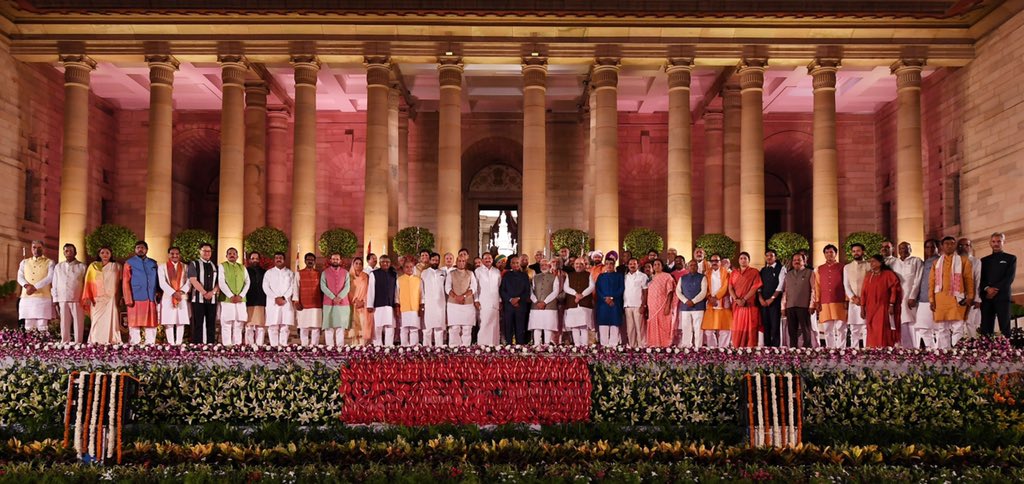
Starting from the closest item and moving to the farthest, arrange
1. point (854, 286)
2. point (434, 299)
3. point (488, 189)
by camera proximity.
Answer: point (854, 286), point (434, 299), point (488, 189)

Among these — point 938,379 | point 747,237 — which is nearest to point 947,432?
point 938,379

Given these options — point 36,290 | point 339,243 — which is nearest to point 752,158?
point 339,243

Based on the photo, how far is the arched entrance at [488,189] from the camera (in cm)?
3919

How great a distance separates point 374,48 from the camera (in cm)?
2839

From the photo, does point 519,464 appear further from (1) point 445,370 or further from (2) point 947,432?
(2) point 947,432

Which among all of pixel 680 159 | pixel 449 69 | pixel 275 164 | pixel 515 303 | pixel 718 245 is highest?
pixel 449 69

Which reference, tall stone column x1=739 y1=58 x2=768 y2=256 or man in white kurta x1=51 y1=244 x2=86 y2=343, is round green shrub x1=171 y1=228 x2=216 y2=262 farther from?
tall stone column x1=739 y1=58 x2=768 y2=256

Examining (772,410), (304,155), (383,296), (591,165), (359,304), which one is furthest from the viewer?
(591,165)

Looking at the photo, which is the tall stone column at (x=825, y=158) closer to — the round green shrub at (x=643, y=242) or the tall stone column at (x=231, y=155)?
the round green shrub at (x=643, y=242)

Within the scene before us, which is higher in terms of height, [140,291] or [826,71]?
[826,71]

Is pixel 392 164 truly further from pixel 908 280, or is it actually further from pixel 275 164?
pixel 908 280

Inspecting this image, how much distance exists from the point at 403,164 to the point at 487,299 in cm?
1727

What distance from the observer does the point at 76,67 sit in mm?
28141

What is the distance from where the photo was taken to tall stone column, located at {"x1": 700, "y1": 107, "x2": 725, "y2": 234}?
1270 inches
